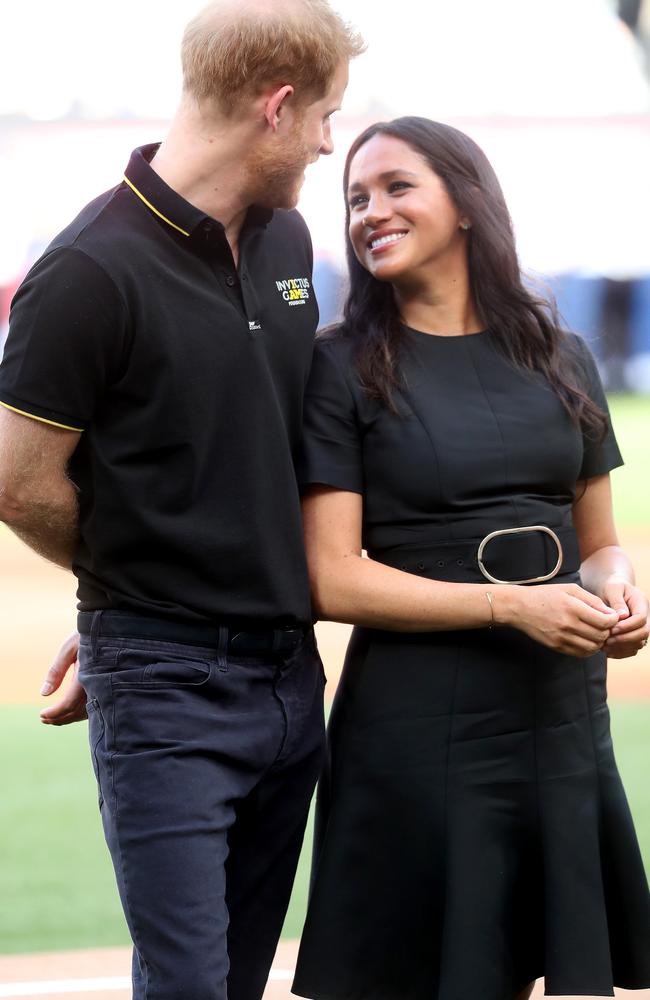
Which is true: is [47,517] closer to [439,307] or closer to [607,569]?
[439,307]

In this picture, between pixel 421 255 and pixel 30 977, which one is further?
pixel 30 977

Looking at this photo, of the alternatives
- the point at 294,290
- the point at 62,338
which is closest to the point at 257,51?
the point at 294,290

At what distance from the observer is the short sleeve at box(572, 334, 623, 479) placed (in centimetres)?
294

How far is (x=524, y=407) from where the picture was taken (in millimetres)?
2812

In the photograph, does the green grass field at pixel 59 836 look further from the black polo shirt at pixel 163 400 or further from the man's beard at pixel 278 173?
the man's beard at pixel 278 173

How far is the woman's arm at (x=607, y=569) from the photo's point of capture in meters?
2.68

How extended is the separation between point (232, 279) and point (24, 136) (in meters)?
36.8

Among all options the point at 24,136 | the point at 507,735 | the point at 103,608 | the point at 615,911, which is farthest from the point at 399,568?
the point at 24,136

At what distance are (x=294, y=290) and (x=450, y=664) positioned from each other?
0.80 meters

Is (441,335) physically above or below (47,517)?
above

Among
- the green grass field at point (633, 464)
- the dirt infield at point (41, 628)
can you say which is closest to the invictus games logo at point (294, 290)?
the dirt infield at point (41, 628)

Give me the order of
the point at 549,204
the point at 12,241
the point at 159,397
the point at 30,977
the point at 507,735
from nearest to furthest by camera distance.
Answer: the point at 159,397, the point at 507,735, the point at 30,977, the point at 12,241, the point at 549,204

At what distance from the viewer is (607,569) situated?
289 centimetres

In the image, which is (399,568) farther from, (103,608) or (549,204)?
(549,204)
